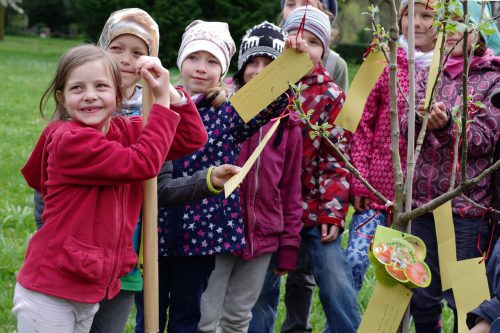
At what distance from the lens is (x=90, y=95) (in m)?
2.57

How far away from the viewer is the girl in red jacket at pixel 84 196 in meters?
2.47

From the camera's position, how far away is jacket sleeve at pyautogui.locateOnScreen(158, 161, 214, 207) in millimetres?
2971

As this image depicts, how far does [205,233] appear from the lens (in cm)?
327

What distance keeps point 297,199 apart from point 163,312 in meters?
0.77

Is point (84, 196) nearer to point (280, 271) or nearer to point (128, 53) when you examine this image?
point (128, 53)

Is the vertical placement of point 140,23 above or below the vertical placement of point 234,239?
above

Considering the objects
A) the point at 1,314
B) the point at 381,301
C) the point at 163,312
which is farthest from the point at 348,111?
the point at 1,314

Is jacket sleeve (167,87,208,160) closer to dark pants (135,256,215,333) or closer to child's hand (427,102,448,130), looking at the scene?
dark pants (135,256,215,333)

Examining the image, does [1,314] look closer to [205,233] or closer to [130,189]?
[205,233]

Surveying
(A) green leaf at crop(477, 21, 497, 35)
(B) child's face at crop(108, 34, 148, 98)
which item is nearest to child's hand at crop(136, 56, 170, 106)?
(B) child's face at crop(108, 34, 148, 98)

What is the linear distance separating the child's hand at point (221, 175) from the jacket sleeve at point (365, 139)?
3.10 ft

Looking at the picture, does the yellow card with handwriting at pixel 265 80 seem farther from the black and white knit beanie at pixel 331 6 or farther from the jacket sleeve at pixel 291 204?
the black and white knit beanie at pixel 331 6

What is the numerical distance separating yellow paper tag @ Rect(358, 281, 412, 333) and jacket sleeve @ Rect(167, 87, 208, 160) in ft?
2.78

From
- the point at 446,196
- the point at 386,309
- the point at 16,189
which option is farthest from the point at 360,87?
the point at 16,189
